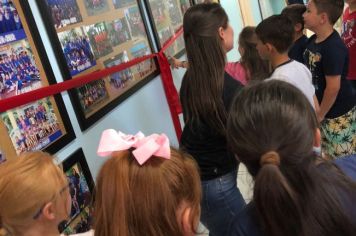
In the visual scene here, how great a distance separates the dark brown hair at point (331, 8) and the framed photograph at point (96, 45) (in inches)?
41.0

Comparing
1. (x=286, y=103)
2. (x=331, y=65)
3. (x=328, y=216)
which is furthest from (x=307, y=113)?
(x=331, y=65)

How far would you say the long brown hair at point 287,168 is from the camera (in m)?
0.81

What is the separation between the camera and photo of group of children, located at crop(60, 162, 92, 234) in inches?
53.5

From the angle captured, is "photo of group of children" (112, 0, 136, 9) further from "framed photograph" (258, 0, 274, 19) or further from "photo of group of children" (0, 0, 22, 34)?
"framed photograph" (258, 0, 274, 19)

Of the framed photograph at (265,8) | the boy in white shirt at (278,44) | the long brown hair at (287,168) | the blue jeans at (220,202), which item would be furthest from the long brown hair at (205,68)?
the framed photograph at (265,8)

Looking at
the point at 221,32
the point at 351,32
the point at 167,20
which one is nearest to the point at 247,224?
the point at 221,32

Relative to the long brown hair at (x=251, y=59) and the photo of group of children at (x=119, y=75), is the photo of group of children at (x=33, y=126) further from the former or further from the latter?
the long brown hair at (x=251, y=59)

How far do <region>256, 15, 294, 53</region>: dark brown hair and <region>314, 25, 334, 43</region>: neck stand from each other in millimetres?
254

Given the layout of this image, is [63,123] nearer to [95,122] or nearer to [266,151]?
[95,122]

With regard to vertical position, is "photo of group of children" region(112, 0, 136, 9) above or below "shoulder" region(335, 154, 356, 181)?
above

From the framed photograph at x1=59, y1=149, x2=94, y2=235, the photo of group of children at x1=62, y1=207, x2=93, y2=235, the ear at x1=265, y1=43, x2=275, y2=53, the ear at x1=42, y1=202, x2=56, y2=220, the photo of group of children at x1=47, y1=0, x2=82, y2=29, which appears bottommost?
the photo of group of children at x1=62, y1=207, x2=93, y2=235

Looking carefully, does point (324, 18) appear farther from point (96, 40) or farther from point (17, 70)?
point (17, 70)

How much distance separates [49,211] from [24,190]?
0.29ft

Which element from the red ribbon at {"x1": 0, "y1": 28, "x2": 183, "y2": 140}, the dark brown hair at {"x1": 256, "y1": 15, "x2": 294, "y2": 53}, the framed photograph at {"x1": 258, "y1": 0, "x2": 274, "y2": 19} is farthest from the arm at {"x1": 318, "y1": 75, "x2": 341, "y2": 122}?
the framed photograph at {"x1": 258, "y1": 0, "x2": 274, "y2": 19}
